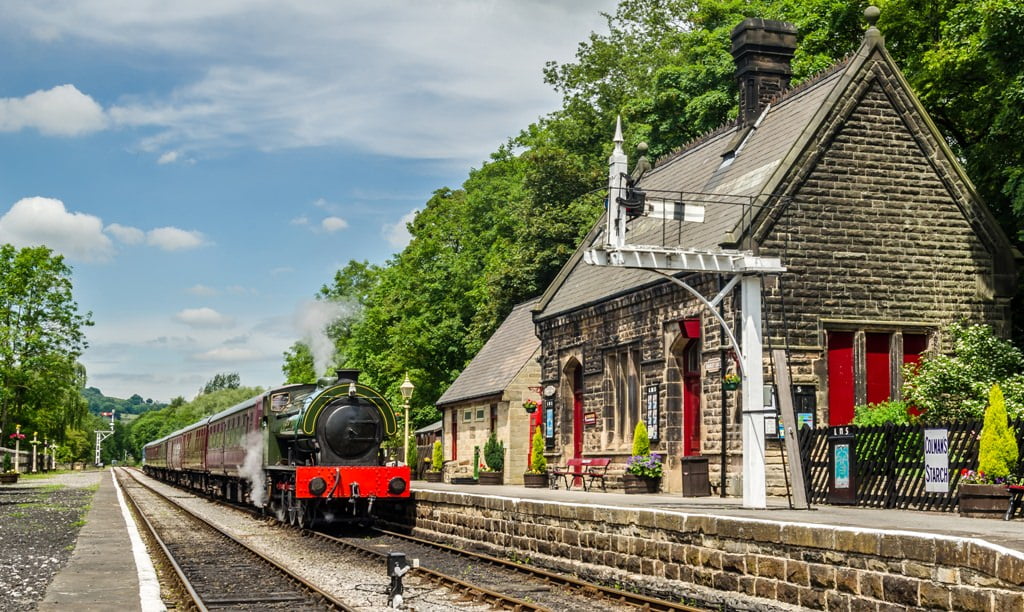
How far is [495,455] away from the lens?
3447 centimetres

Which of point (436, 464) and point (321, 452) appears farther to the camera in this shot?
point (436, 464)

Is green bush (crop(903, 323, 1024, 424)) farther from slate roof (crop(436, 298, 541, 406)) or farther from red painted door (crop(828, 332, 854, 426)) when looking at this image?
slate roof (crop(436, 298, 541, 406))

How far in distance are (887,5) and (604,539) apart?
54.3ft

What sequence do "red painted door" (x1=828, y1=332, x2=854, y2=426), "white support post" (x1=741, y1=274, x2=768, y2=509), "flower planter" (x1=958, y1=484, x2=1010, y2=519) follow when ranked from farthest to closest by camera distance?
"red painted door" (x1=828, y1=332, x2=854, y2=426) → "white support post" (x1=741, y1=274, x2=768, y2=509) → "flower planter" (x1=958, y1=484, x2=1010, y2=519)

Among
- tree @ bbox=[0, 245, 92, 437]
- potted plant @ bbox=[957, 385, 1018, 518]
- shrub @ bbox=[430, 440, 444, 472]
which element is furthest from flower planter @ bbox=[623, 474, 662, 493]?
tree @ bbox=[0, 245, 92, 437]

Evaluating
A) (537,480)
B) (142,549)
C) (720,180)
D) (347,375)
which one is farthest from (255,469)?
(720,180)

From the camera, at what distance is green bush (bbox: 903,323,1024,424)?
19.5 meters

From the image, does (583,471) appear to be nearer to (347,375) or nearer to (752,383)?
(347,375)

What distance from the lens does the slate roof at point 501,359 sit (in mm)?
35094

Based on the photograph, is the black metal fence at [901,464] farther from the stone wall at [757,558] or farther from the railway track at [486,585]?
the railway track at [486,585]

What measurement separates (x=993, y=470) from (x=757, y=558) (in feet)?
14.3

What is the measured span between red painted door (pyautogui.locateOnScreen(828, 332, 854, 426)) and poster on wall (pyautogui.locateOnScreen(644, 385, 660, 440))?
4115mm

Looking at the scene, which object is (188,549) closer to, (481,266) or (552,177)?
(552,177)

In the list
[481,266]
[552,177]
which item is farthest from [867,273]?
[481,266]
